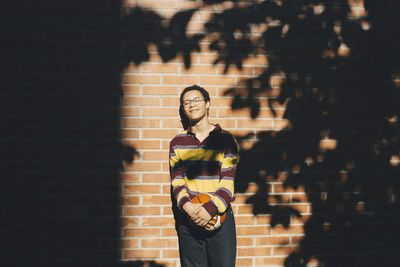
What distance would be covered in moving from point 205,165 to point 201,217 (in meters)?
0.46

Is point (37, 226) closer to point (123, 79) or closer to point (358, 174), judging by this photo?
point (123, 79)

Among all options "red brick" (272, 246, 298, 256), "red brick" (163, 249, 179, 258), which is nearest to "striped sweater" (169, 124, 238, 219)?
"red brick" (163, 249, 179, 258)

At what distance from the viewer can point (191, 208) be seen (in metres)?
2.49

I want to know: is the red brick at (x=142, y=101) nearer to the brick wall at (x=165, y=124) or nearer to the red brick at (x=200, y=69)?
the brick wall at (x=165, y=124)

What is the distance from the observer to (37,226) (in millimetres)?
3039

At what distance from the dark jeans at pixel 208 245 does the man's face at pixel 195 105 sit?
2.97 feet

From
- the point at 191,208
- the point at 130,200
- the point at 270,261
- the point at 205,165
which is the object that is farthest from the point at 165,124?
the point at 270,261

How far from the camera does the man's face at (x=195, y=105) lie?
9.02 ft

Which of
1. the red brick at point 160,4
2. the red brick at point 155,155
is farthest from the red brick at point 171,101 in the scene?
the red brick at point 160,4

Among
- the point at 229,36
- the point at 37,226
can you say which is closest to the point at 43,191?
the point at 37,226

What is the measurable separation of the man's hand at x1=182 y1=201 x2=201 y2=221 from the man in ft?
0.08

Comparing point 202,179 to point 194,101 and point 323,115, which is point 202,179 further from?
point 323,115

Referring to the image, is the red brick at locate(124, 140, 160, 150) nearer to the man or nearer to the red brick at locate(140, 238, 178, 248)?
the man

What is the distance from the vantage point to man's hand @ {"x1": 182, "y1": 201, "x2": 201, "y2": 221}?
8.14 ft
